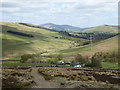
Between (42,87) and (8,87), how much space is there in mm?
7512

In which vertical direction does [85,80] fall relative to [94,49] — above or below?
below

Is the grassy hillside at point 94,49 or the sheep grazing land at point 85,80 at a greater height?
the grassy hillside at point 94,49

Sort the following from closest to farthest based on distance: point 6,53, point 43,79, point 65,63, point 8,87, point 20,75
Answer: point 8,87 < point 43,79 < point 20,75 < point 65,63 < point 6,53

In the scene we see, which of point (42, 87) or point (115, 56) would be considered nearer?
point (42, 87)

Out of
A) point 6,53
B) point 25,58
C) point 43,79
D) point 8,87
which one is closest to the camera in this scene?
point 8,87

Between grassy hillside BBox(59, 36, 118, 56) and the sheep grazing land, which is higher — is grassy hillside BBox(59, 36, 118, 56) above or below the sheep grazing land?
above

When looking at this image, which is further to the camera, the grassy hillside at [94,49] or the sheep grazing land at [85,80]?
the grassy hillside at [94,49]

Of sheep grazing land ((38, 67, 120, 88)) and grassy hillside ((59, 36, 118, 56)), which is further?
grassy hillside ((59, 36, 118, 56))

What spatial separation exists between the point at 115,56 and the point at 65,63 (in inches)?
1015

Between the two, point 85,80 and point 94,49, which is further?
point 94,49

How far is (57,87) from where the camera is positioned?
42281 millimetres

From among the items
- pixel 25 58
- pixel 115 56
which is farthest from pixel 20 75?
pixel 115 56

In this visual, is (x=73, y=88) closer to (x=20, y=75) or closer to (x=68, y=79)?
(x=68, y=79)

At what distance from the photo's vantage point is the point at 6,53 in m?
113
